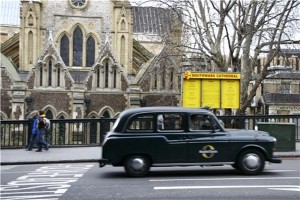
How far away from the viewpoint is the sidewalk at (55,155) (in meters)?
15.6

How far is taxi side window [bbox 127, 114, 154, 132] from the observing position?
38.3 feet

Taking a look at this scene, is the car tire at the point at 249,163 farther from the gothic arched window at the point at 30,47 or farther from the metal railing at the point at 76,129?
the gothic arched window at the point at 30,47

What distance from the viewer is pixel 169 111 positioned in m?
11.7

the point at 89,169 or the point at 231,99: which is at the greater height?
the point at 231,99

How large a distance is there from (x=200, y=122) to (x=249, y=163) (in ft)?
5.02

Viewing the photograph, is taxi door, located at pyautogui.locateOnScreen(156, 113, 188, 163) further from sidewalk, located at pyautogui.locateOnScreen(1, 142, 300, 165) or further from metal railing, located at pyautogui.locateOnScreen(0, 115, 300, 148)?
metal railing, located at pyautogui.locateOnScreen(0, 115, 300, 148)

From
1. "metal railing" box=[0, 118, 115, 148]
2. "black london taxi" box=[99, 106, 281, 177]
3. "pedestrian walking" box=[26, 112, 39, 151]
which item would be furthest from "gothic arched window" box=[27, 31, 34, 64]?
"black london taxi" box=[99, 106, 281, 177]

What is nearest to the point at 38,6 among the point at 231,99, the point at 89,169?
the point at 231,99

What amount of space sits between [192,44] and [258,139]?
1635 cm

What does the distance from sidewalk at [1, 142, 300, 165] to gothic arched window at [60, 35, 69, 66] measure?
25.7 metres

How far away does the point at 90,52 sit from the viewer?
4497 cm

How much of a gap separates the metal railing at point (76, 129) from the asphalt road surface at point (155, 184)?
594 centimetres

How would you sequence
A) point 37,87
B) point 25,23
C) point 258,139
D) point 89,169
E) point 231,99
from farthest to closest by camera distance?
point 25,23 < point 37,87 < point 231,99 < point 89,169 < point 258,139

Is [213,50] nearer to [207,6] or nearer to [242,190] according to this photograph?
[207,6]
